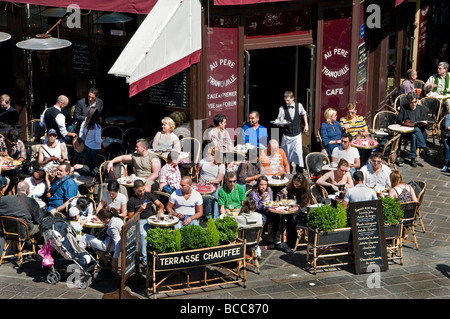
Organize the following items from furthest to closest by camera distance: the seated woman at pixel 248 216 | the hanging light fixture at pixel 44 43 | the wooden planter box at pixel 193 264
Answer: the hanging light fixture at pixel 44 43 → the seated woman at pixel 248 216 → the wooden planter box at pixel 193 264

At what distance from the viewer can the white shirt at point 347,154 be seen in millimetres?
15828

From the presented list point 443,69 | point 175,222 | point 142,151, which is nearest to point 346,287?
point 175,222

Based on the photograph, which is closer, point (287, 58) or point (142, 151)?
point (142, 151)

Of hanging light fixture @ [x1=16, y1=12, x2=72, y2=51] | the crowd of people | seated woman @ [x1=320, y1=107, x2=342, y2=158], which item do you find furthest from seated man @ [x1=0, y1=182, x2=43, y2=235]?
seated woman @ [x1=320, y1=107, x2=342, y2=158]

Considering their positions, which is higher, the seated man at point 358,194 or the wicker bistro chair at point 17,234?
the seated man at point 358,194

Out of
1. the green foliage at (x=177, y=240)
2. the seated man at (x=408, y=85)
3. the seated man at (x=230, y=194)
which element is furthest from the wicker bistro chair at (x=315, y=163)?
the seated man at (x=408, y=85)

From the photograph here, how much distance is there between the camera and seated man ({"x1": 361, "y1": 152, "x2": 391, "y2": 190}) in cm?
1491

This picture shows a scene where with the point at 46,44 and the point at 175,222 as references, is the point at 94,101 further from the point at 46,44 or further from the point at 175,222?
the point at 175,222

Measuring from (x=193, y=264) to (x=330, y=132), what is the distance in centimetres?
567

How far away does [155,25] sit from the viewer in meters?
15.3

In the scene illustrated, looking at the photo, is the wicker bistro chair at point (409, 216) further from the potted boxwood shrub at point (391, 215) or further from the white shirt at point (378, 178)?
the white shirt at point (378, 178)

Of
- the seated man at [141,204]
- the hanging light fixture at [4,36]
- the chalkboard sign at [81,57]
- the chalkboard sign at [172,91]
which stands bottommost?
the seated man at [141,204]

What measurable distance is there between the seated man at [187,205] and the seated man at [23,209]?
82.1 inches

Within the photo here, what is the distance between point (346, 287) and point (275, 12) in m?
6.64
